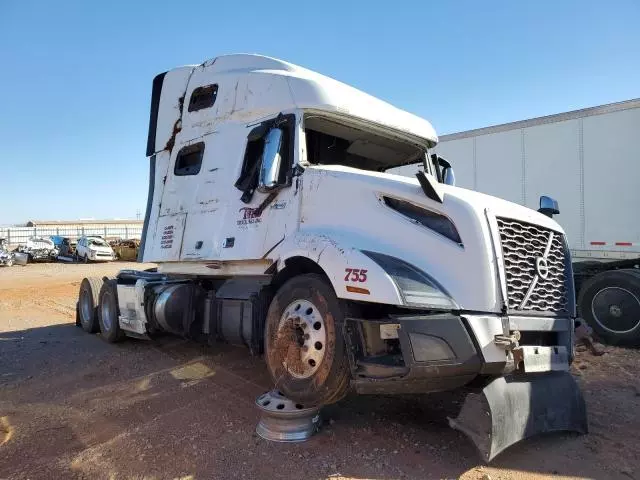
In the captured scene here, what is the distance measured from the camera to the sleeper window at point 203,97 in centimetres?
579

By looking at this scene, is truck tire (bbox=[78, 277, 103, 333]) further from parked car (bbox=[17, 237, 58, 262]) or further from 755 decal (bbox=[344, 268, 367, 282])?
parked car (bbox=[17, 237, 58, 262])

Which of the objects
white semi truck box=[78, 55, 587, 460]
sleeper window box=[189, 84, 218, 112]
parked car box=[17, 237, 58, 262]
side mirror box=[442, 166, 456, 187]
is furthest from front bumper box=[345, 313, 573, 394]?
parked car box=[17, 237, 58, 262]

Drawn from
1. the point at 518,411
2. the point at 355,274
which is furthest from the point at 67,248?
the point at 518,411

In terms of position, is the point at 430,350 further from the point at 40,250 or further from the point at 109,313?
the point at 40,250

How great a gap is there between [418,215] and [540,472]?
197cm

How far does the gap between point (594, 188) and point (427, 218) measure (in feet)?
19.8

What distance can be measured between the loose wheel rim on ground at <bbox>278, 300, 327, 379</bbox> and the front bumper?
0.37 m

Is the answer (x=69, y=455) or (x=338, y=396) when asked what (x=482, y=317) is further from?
(x=69, y=455)

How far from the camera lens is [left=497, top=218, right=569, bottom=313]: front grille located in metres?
3.66

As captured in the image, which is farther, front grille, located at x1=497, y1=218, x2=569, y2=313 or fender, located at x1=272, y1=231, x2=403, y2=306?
front grille, located at x1=497, y1=218, x2=569, y2=313

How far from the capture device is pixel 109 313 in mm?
8203

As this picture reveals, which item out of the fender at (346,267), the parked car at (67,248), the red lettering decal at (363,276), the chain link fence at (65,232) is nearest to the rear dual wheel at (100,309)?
the fender at (346,267)

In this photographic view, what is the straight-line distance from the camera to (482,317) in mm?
3385

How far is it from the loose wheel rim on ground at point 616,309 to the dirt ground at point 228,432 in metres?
0.98
